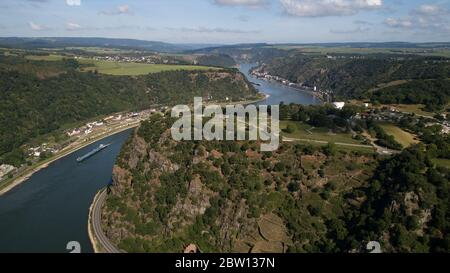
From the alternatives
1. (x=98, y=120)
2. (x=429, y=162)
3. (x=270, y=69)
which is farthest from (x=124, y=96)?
(x=270, y=69)

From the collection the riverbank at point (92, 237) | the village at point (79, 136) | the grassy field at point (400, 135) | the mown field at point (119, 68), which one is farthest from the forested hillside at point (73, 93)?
the grassy field at point (400, 135)

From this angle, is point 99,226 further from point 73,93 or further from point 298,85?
point 298,85

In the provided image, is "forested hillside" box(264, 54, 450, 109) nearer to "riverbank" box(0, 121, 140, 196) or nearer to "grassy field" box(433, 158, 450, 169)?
"grassy field" box(433, 158, 450, 169)

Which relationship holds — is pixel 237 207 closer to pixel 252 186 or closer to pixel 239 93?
pixel 252 186

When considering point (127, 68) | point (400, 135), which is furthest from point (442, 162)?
point (127, 68)

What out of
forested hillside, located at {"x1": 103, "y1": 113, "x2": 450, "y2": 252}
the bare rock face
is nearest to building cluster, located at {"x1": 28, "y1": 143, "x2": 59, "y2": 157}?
forested hillside, located at {"x1": 103, "y1": 113, "x2": 450, "y2": 252}
